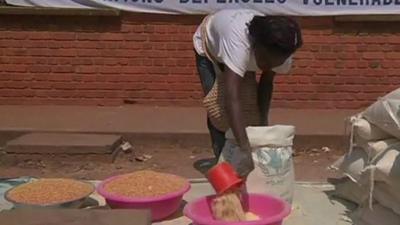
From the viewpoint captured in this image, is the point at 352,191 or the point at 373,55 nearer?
the point at 352,191

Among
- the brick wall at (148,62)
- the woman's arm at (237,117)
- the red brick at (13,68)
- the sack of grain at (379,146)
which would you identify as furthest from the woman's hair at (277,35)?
the red brick at (13,68)

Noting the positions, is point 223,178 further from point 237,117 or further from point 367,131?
point 367,131

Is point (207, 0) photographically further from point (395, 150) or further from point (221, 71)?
point (395, 150)

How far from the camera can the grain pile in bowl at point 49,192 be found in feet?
15.0

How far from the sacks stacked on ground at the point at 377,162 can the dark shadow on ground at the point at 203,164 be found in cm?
167

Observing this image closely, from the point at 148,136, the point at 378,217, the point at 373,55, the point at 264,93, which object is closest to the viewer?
the point at 378,217

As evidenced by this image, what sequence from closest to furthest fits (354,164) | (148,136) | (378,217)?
1. (378,217)
2. (354,164)
3. (148,136)

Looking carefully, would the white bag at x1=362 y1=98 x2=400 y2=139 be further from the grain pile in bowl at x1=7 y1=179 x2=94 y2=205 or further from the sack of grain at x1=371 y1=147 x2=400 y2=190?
the grain pile in bowl at x1=7 y1=179 x2=94 y2=205

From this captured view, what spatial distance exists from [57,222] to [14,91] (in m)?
4.83

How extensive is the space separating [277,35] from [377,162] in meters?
0.90

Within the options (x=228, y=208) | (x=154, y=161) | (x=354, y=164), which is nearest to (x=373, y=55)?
(x=154, y=161)

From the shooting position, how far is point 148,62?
8492 millimetres

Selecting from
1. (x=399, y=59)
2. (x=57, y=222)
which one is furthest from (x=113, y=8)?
(x=57, y=222)

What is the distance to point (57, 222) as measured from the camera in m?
4.02
